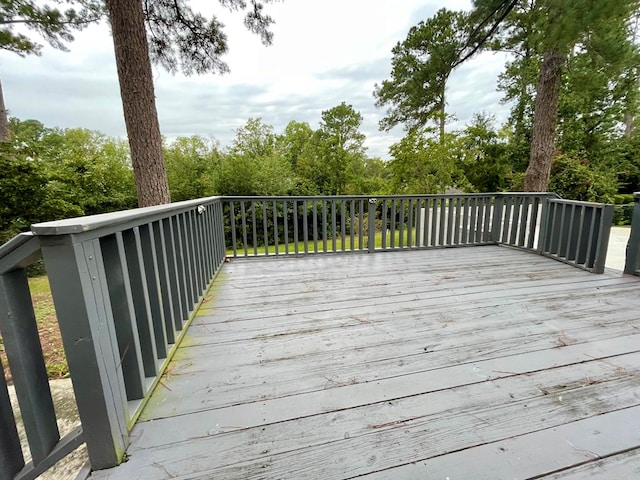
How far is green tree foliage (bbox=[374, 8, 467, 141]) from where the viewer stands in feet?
19.9

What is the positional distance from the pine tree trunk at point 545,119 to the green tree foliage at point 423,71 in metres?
1.66

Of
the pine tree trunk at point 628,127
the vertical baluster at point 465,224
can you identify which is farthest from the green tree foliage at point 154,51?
the pine tree trunk at point 628,127

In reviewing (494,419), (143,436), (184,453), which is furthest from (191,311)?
(494,419)

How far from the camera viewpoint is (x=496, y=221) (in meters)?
4.55

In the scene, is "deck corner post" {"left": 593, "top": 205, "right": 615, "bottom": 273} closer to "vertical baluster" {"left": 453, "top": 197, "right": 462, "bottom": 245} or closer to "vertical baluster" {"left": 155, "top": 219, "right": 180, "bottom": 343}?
"vertical baluster" {"left": 453, "top": 197, "right": 462, "bottom": 245}

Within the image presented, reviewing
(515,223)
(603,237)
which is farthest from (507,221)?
(603,237)

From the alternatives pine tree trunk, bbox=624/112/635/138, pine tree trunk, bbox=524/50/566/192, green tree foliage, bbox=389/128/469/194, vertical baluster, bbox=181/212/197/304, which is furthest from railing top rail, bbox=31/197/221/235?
pine tree trunk, bbox=624/112/635/138

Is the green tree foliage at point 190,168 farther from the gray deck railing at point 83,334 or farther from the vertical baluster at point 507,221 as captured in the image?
the gray deck railing at point 83,334

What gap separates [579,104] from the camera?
30.2 feet

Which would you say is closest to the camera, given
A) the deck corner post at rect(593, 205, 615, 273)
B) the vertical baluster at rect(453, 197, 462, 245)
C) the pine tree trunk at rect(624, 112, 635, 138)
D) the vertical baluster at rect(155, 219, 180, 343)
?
the vertical baluster at rect(155, 219, 180, 343)

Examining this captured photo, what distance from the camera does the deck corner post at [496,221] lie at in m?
4.43

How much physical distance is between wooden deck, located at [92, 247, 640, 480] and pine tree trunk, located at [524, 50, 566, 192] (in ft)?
12.1

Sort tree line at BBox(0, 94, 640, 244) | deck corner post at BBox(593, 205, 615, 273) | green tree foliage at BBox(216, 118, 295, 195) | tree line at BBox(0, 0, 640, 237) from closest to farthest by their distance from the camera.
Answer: deck corner post at BBox(593, 205, 615, 273) < tree line at BBox(0, 0, 640, 237) < tree line at BBox(0, 94, 640, 244) < green tree foliage at BBox(216, 118, 295, 195)

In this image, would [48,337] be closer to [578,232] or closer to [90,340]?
[90,340]
